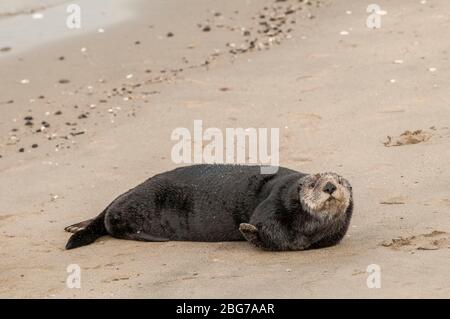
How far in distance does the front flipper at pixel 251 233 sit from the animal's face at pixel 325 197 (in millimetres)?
352

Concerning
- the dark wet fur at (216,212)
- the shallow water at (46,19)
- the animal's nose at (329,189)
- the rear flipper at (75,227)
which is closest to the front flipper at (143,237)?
the dark wet fur at (216,212)

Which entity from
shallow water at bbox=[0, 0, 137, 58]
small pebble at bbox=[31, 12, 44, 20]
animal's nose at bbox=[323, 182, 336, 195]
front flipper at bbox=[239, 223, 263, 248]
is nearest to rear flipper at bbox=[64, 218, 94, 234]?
front flipper at bbox=[239, 223, 263, 248]

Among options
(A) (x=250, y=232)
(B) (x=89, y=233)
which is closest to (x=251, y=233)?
(A) (x=250, y=232)

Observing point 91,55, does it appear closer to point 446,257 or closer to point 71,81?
point 71,81

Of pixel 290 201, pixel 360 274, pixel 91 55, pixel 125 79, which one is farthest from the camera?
pixel 91 55

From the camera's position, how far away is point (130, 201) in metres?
8.07

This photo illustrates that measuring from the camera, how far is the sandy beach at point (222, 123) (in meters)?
6.70

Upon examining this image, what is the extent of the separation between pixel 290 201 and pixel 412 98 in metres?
3.22

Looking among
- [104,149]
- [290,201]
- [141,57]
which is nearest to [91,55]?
[141,57]

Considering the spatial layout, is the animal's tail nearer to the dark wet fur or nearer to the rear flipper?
the dark wet fur

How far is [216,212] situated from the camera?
25.5ft

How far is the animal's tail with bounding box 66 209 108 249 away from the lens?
7.77 meters

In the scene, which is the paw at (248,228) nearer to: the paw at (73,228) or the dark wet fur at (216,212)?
the dark wet fur at (216,212)

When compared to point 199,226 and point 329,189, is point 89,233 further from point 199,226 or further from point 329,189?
point 329,189
